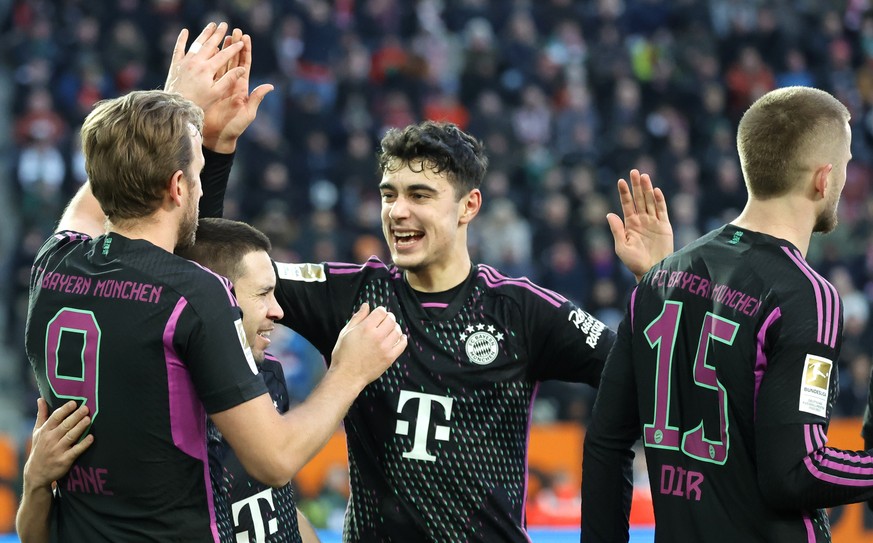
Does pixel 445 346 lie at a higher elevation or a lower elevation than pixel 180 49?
lower

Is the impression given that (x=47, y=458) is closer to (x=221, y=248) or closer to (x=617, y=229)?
(x=221, y=248)

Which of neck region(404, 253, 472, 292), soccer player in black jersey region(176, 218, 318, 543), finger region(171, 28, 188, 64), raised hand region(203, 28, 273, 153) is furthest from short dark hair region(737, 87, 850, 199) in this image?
finger region(171, 28, 188, 64)

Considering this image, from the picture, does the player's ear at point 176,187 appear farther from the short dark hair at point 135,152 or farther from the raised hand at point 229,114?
the raised hand at point 229,114

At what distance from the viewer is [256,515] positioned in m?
3.88

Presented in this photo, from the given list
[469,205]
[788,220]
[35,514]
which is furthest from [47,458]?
[788,220]

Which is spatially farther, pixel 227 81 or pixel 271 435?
pixel 227 81

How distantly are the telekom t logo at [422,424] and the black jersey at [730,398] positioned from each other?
23.9 inches

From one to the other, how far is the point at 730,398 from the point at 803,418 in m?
0.25

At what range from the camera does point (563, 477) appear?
406 inches

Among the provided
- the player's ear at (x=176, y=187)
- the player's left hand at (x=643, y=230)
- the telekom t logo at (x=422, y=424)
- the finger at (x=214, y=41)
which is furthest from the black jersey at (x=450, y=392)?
the player's ear at (x=176, y=187)

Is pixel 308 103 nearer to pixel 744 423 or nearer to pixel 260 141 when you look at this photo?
pixel 260 141

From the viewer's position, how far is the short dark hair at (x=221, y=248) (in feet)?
12.6

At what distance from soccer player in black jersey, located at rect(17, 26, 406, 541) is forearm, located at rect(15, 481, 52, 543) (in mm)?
13

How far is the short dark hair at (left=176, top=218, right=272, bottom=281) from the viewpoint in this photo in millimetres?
3850
